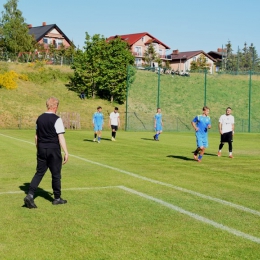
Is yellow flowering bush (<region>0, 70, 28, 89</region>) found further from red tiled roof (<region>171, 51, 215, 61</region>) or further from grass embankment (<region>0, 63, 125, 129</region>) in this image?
red tiled roof (<region>171, 51, 215, 61</region>)

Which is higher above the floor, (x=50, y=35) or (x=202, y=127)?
(x=50, y=35)

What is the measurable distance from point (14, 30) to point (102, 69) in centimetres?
2201

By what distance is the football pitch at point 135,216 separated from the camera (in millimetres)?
5450

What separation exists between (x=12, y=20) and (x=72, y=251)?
6946 centimetres

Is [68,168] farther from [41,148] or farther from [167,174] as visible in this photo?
[41,148]

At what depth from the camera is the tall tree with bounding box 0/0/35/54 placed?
7038cm

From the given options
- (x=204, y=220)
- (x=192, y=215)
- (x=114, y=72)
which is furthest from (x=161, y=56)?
(x=204, y=220)

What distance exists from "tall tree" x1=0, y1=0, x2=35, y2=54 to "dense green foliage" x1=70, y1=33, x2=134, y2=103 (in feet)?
51.2

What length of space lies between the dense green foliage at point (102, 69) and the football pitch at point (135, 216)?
4376 centimetres

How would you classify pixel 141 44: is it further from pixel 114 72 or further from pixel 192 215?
pixel 192 215

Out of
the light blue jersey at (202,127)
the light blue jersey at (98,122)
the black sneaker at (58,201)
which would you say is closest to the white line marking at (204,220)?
the black sneaker at (58,201)

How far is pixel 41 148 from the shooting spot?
7.94 m

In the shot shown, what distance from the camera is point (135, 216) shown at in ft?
23.5

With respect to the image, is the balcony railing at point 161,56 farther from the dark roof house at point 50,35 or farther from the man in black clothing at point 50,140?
the man in black clothing at point 50,140
